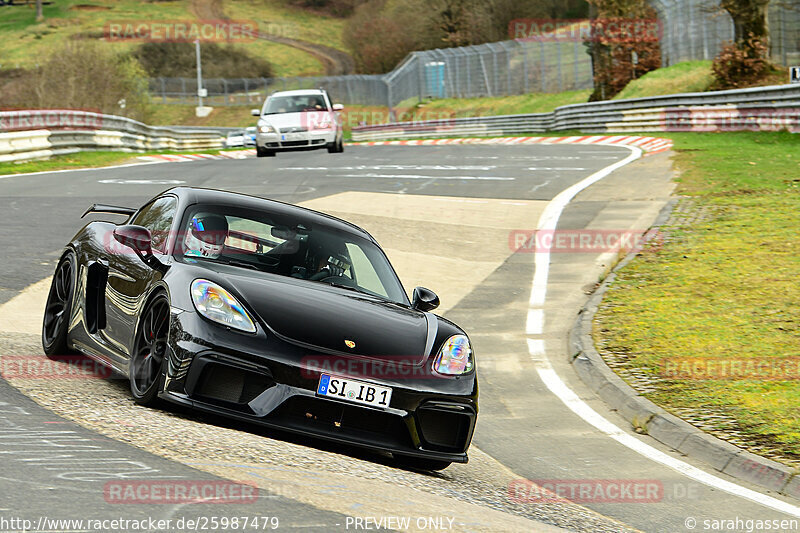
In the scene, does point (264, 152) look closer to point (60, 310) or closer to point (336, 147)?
point (336, 147)

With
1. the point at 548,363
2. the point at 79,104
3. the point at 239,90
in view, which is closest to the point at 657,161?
the point at 548,363

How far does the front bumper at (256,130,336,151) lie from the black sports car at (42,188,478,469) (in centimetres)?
2243

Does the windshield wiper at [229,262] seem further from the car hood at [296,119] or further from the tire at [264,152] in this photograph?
the tire at [264,152]

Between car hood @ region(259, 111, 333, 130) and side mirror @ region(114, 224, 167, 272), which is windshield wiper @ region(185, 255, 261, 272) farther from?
car hood @ region(259, 111, 333, 130)

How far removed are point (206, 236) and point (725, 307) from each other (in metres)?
6.18

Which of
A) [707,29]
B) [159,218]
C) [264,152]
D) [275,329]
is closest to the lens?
[275,329]

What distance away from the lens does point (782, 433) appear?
24.4 feet

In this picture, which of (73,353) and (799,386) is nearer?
(73,353)

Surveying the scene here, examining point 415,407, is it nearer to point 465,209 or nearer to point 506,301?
point 506,301

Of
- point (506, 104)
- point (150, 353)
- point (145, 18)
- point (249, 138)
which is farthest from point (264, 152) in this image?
point (145, 18)

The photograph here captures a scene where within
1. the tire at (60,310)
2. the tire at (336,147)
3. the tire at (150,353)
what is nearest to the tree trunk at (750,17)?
the tire at (336,147)

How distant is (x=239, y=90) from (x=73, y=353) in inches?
3948

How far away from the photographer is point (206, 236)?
6.96m

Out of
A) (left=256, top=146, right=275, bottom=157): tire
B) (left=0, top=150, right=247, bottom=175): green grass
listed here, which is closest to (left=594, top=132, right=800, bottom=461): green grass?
(left=256, top=146, right=275, bottom=157): tire
